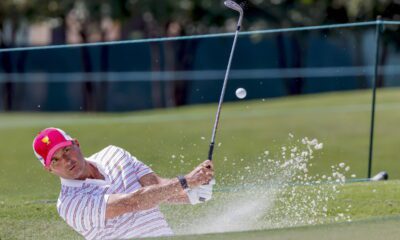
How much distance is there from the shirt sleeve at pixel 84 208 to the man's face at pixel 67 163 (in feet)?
0.40

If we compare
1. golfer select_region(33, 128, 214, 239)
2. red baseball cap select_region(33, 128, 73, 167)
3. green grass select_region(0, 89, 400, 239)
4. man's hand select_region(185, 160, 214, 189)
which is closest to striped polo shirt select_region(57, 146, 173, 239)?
golfer select_region(33, 128, 214, 239)

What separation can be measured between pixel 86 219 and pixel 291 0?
20041 millimetres

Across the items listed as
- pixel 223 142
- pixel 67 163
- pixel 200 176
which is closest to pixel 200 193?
pixel 200 176

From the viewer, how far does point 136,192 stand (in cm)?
568

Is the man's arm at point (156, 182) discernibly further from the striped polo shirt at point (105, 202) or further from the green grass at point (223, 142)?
the green grass at point (223, 142)

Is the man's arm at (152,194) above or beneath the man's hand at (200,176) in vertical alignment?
beneath

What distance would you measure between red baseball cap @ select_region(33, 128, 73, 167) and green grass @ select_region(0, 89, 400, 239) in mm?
1294

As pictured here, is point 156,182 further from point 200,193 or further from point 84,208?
point 84,208

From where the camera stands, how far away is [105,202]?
18.7 ft

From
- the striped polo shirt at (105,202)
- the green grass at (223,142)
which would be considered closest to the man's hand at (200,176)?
the striped polo shirt at (105,202)

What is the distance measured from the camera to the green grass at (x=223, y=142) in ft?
25.4

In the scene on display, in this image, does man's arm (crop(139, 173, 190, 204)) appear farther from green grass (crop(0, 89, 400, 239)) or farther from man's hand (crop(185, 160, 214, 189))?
green grass (crop(0, 89, 400, 239))

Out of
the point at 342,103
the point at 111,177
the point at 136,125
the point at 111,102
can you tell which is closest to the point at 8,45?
the point at 111,102

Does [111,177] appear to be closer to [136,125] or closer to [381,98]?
[136,125]
